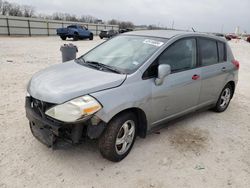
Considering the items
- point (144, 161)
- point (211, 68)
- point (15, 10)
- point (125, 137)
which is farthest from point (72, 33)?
point (15, 10)

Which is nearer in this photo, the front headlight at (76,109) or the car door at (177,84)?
the front headlight at (76,109)

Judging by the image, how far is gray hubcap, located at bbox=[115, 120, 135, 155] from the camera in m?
2.86

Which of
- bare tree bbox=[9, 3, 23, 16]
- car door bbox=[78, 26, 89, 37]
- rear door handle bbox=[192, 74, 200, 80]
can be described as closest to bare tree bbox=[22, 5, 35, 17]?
bare tree bbox=[9, 3, 23, 16]

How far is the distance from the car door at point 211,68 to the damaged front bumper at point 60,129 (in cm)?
221

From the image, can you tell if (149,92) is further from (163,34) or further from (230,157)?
(230,157)

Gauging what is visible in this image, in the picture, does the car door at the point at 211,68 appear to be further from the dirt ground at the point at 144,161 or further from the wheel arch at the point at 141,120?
the wheel arch at the point at 141,120

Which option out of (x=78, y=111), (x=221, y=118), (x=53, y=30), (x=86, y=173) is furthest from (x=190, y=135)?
(x=53, y=30)

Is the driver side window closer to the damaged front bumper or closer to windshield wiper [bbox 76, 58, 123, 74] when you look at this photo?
windshield wiper [bbox 76, 58, 123, 74]

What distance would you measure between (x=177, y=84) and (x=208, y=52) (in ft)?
3.86

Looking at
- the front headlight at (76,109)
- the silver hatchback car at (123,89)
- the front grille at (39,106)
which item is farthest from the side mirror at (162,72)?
the front grille at (39,106)

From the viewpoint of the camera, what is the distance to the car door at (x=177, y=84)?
10.3 feet

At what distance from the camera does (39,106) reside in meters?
2.71

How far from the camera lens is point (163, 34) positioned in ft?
11.7

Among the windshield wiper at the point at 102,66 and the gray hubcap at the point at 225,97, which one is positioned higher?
the windshield wiper at the point at 102,66
